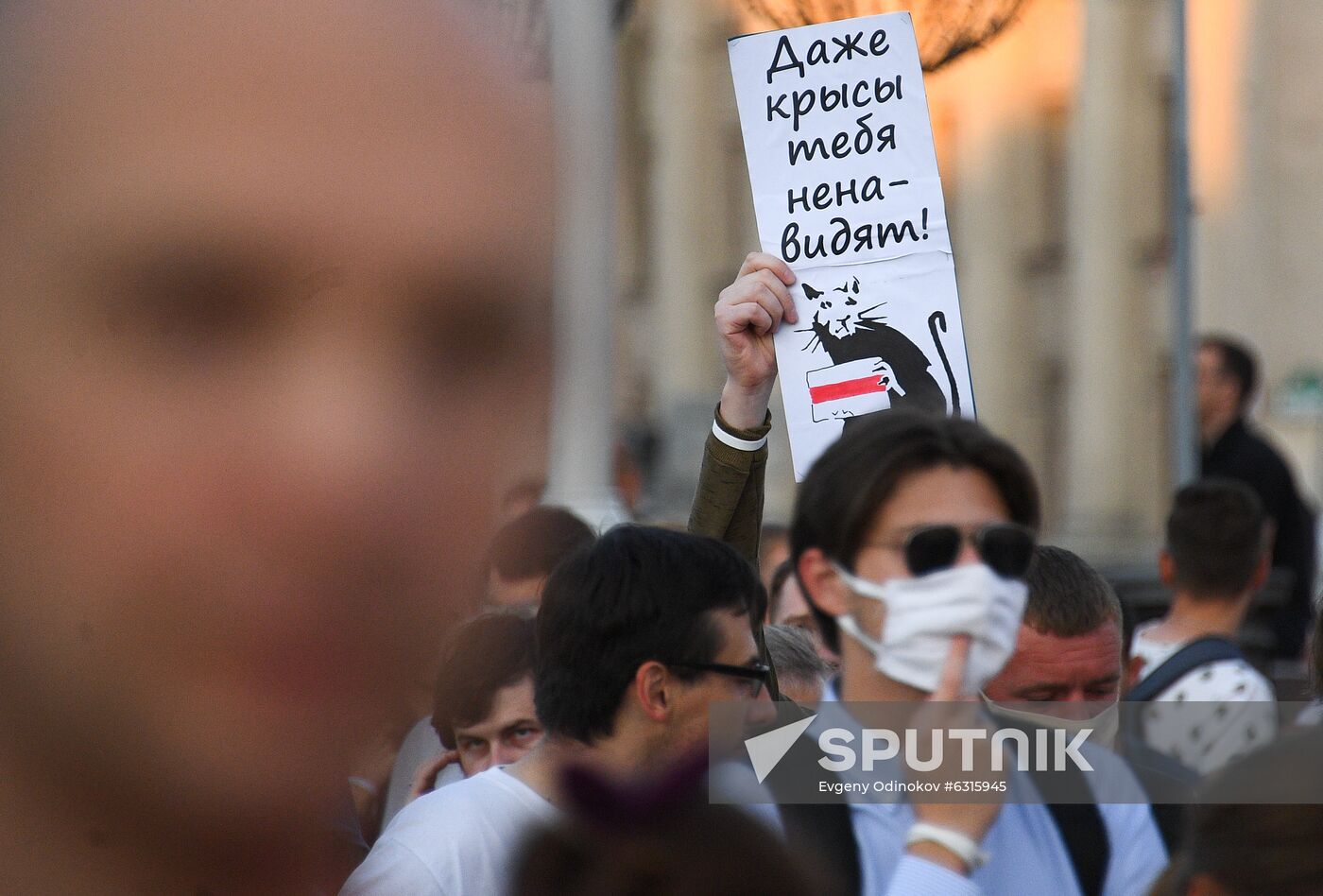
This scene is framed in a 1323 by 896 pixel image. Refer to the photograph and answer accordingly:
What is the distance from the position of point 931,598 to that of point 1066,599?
4.11ft

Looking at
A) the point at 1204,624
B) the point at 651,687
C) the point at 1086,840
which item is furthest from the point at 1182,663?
the point at 1086,840

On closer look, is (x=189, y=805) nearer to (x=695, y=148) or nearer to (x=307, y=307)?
(x=307, y=307)

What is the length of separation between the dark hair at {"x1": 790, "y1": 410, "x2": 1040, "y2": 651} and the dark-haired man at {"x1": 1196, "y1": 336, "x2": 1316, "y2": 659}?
19.9 feet

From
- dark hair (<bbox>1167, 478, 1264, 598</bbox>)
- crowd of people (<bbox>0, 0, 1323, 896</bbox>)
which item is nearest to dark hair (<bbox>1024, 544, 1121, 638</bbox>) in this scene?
dark hair (<bbox>1167, 478, 1264, 598</bbox>)

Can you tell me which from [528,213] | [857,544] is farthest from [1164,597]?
[528,213]

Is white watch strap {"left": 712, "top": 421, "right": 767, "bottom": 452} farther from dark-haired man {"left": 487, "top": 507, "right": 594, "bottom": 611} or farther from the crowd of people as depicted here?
the crowd of people

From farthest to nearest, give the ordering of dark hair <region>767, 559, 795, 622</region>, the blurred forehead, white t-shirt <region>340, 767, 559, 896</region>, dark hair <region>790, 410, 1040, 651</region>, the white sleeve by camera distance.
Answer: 1. dark hair <region>767, 559, 795, 622</region>
2. white t-shirt <region>340, 767, 559, 896</region>
3. the white sleeve
4. dark hair <region>790, 410, 1040, 651</region>
5. the blurred forehead

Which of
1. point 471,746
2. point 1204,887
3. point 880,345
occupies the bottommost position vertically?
point 471,746

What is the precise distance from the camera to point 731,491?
8.96ft

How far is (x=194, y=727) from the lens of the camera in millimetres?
599

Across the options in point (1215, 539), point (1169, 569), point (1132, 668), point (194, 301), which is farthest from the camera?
point (1169, 569)

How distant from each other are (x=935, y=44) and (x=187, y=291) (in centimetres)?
250

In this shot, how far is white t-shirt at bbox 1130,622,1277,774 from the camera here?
2.62 metres

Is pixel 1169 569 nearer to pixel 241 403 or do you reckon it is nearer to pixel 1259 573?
pixel 1259 573
